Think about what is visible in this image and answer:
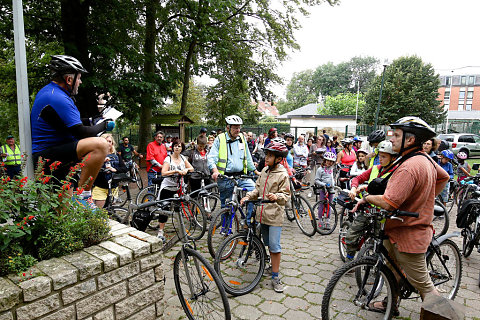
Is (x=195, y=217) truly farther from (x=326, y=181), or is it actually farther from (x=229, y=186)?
(x=326, y=181)

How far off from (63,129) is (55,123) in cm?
8

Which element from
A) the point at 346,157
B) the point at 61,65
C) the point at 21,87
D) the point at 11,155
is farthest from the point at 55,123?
the point at 11,155

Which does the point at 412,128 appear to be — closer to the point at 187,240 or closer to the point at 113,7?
the point at 187,240

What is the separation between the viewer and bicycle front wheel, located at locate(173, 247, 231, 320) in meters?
2.91

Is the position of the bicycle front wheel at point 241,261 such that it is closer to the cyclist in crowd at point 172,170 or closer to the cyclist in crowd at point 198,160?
the cyclist in crowd at point 172,170

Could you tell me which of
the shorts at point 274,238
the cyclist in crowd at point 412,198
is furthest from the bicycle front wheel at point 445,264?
the shorts at point 274,238

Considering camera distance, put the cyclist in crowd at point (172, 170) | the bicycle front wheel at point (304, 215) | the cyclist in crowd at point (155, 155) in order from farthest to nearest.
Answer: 1. the cyclist in crowd at point (155, 155)
2. the bicycle front wheel at point (304, 215)
3. the cyclist in crowd at point (172, 170)

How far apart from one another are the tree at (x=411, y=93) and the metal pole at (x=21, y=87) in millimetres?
38103

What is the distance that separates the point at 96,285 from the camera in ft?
7.43

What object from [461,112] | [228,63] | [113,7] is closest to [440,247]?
[113,7]

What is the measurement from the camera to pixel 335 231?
21.6ft

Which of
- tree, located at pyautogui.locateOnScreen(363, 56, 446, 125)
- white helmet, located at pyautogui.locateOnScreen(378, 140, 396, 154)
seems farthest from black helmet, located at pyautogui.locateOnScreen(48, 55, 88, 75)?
tree, located at pyautogui.locateOnScreen(363, 56, 446, 125)

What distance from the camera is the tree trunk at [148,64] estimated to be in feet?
36.3

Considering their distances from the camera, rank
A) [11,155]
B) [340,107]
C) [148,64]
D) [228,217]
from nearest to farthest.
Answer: [228,217]
[11,155]
[148,64]
[340,107]
